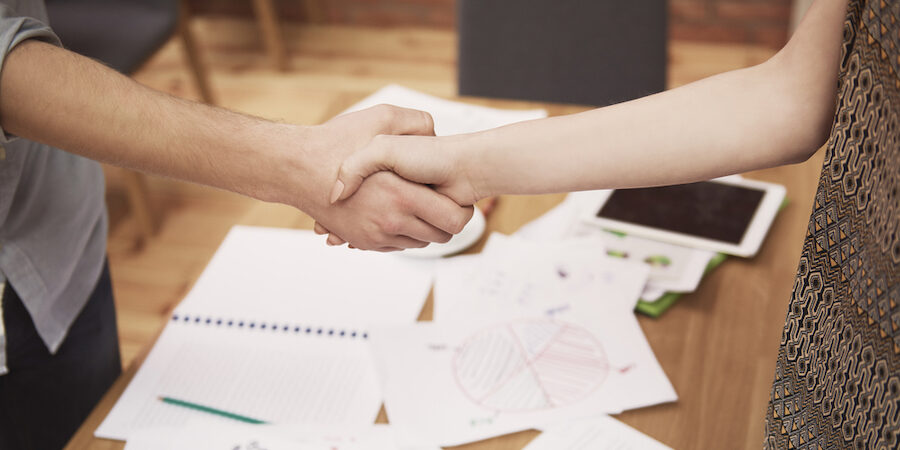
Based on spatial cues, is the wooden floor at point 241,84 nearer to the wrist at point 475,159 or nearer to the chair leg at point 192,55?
the chair leg at point 192,55

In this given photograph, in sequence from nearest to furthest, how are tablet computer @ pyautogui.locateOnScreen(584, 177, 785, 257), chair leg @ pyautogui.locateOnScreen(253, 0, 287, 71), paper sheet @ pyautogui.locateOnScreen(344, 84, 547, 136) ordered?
tablet computer @ pyautogui.locateOnScreen(584, 177, 785, 257) → paper sheet @ pyautogui.locateOnScreen(344, 84, 547, 136) → chair leg @ pyautogui.locateOnScreen(253, 0, 287, 71)

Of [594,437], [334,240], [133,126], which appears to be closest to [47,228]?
[133,126]

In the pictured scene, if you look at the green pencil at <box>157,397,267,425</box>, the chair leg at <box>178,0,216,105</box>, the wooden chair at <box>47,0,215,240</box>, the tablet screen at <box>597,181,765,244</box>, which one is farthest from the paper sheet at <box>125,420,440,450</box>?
the chair leg at <box>178,0,216,105</box>

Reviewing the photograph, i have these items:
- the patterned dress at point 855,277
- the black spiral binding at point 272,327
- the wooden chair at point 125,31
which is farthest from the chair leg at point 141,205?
the patterned dress at point 855,277

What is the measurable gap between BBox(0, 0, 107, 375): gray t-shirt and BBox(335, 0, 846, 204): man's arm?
351mm

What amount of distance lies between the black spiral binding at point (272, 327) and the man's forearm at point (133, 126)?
0.16 m

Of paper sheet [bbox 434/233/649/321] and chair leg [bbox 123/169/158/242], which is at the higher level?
chair leg [bbox 123/169/158/242]

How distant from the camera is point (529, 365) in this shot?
92 centimetres

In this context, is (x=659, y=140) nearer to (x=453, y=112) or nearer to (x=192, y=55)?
(x=453, y=112)

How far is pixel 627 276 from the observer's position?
3.42ft

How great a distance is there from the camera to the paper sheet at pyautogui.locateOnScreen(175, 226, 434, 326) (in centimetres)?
103

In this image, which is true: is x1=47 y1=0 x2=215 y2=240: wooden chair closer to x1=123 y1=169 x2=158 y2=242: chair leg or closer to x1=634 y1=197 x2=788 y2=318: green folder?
x1=123 y1=169 x2=158 y2=242: chair leg

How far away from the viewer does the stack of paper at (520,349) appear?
870mm

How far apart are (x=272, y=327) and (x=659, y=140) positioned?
1.69 ft
